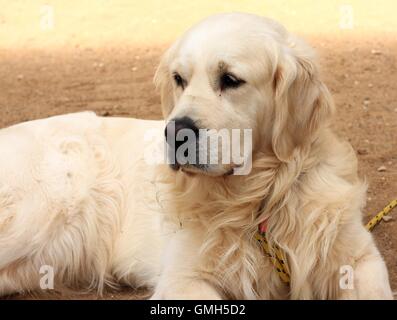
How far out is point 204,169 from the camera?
349cm

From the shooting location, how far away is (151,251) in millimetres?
4480

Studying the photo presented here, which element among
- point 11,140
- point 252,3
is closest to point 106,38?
point 252,3

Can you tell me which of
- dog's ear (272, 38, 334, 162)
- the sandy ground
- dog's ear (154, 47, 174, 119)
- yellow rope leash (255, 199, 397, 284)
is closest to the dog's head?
dog's ear (272, 38, 334, 162)

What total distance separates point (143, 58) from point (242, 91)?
4669 mm

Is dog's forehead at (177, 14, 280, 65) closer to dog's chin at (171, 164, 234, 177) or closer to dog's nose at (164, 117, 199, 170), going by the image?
dog's nose at (164, 117, 199, 170)

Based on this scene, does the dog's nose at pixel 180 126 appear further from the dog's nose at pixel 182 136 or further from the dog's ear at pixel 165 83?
the dog's ear at pixel 165 83

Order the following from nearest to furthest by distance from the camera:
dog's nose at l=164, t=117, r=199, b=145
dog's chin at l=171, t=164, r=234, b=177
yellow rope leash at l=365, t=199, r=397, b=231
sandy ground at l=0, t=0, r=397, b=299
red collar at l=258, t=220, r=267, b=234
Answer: dog's nose at l=164, t=117, r=199, b=145 < dog's chin at l=171, t=164, r=234, b=177 < red collar at l=258, t=220, r=267, b=234 < yellow rope leash at l=365, t=199, r=397, b=231 < sandy ground at l=0, t=0, r=397, b=299

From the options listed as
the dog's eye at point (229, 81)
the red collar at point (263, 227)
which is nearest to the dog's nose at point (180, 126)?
the dog's eye at point (229, 81)

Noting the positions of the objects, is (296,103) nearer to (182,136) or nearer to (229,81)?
(229,81)

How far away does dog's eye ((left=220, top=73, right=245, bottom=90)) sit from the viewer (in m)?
3.55

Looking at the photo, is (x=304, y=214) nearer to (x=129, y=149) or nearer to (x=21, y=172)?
(x=129, y=149)

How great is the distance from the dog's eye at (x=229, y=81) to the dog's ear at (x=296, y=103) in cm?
20

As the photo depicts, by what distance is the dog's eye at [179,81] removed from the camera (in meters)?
3.74

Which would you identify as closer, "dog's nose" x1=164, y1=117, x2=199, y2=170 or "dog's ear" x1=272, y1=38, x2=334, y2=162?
"dog's nose" x1=164, y1=117, x2=199, y2=170
